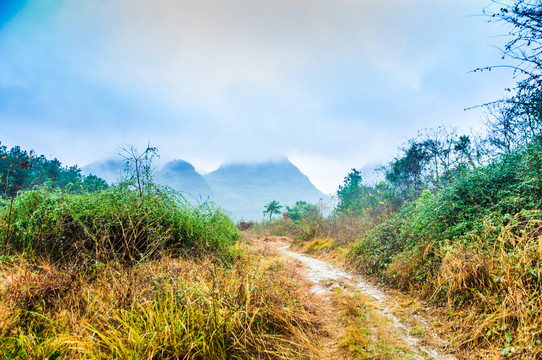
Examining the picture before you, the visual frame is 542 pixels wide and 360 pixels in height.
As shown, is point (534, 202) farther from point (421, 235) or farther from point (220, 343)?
point (220, 343)

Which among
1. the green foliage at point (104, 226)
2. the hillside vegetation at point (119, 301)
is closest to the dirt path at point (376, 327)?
the hillside vegetation at point (119, 301)

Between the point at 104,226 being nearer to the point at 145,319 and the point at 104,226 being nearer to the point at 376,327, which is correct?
the point at 145,319

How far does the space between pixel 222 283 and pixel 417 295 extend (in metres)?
3.20

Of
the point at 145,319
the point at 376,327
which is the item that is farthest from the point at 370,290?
the point at 145,319

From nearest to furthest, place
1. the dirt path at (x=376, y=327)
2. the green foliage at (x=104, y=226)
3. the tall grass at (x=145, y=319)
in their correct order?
the tall grass at (x=145, y=319)
the dirt path at (x=376, y=327)
the green foliage at (x=104, y=226)

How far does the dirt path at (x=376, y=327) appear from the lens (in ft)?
7.57

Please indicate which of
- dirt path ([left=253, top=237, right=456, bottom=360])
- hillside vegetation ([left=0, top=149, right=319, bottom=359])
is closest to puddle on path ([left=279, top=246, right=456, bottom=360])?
dirt path ([left=253, top=237, right=456, bottom=360])

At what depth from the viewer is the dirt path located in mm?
2309

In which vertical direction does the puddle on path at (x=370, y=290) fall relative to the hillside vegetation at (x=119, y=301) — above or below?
below

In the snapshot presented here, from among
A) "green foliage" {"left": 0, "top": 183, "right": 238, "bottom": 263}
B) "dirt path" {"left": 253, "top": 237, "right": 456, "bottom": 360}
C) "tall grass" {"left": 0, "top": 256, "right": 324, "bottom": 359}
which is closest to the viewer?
"tall grass" {"left": 0, "top": 256, "right": 324, "bottom": 359}

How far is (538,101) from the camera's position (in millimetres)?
3984

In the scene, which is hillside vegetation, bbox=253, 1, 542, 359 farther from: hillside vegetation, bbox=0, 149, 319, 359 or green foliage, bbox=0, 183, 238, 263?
green foliage, bbox=0, 183, 238, 263

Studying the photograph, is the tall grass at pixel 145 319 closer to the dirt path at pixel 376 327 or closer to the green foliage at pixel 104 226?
the dirt path at pixel 376 327

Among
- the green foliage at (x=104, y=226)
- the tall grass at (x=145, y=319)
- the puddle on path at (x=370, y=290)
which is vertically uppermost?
the green foliage at (x=104, y=226)
